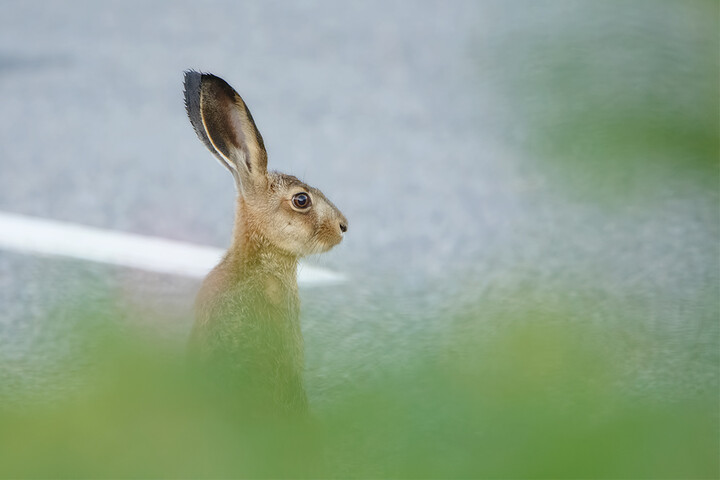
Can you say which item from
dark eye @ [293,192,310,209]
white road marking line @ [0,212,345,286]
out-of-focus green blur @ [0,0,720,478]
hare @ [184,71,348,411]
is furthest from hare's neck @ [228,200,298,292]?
out-of-focus green blur @ [0,0,720,478]

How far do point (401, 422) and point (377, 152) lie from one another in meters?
4.12

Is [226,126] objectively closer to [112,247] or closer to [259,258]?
[259,258]

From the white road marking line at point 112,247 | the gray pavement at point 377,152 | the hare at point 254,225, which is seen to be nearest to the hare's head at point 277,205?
the hare at point 254,225

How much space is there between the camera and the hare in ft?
5.51

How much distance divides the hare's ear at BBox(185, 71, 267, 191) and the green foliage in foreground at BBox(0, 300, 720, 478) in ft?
3.73

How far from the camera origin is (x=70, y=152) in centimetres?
439

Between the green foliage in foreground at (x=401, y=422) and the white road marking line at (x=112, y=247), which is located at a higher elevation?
the white road marking line at (x=112, y=247)

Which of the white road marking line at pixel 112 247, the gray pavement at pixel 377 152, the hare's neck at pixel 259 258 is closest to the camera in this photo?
the gray pavement at pixel 377 152

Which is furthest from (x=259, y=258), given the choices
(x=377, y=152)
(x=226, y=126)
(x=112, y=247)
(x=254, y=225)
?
(x=377, y=152)

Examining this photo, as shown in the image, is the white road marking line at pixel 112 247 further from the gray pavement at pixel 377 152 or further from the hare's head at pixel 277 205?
the hare's head at pixel 277 205

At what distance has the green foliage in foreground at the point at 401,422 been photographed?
409mm

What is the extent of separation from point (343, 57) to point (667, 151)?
539 cm

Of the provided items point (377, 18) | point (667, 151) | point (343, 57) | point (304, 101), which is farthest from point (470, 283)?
point (377, 18)

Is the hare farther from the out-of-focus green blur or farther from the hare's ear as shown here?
the out-of-focus green blur
